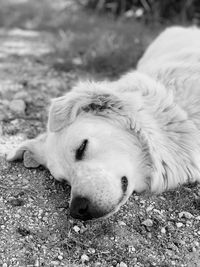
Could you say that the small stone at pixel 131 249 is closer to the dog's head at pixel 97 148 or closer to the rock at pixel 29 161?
the dog's head at pixel 97 148

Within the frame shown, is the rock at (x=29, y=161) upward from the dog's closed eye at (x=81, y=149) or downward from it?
downward

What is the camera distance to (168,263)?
2.83m

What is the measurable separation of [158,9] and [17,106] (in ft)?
14.2

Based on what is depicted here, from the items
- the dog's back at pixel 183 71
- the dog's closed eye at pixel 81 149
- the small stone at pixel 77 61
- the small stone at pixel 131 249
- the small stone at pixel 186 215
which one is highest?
the dog's back at pixel 183 71

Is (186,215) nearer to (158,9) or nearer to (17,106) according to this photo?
(17,106)

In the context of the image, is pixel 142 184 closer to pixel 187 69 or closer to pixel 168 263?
pixel 168 263

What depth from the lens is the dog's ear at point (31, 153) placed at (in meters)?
3.65

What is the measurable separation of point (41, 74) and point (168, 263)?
3.77m

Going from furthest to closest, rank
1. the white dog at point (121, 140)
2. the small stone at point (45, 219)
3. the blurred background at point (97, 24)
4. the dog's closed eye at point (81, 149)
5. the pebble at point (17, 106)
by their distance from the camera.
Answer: the blurred background at point (97, 24) → the pebble at point (17, 106) → the small stone at point (45, 219) → the dog's closed eye at point (81, 149) → the white dog at point (121, 140)

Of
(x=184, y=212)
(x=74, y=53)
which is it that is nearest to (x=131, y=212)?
(x=184, y=212)

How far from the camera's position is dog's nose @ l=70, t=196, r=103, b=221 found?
113 inches

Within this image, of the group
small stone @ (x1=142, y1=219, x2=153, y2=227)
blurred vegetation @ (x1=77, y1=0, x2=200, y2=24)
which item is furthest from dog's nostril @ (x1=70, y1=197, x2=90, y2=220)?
blurred vegetation @ (x1=77, y1=0, x2=200, y2=24)

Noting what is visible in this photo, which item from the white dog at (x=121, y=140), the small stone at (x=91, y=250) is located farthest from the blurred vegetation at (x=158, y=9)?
the small stone at (x=91, y=250)

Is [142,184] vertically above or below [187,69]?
below
